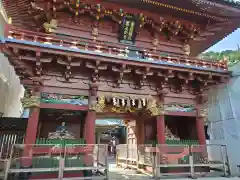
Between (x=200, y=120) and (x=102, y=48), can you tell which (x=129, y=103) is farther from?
(x=200, y=120)

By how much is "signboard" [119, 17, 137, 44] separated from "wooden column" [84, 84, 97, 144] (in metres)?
3.16

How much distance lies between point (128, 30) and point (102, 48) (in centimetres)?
215

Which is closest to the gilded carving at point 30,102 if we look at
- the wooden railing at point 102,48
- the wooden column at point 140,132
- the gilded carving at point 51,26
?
the wooden railing at point 102,48

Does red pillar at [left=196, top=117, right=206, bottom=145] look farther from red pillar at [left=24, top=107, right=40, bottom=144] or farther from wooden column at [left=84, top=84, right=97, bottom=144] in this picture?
red pillar at [left=24, top=107, right=40, bottom=144]

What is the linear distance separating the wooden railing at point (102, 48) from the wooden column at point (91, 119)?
1.63 meters

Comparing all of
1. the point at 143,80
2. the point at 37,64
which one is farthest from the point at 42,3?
the point at 143,80

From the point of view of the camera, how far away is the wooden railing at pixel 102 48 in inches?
258

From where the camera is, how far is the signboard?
8.57 m

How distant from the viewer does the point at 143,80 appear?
8219mm

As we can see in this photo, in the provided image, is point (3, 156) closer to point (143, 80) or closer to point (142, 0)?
point (143, 80)

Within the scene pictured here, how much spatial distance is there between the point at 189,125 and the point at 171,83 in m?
2.64

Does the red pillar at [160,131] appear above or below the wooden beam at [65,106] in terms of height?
below

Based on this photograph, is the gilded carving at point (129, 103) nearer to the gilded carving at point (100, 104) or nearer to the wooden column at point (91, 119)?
the gilded carving at point (100, 104)

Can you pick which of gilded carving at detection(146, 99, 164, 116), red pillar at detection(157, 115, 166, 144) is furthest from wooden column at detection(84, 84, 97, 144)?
red pillar at detection(157, 115, 166, 144)
